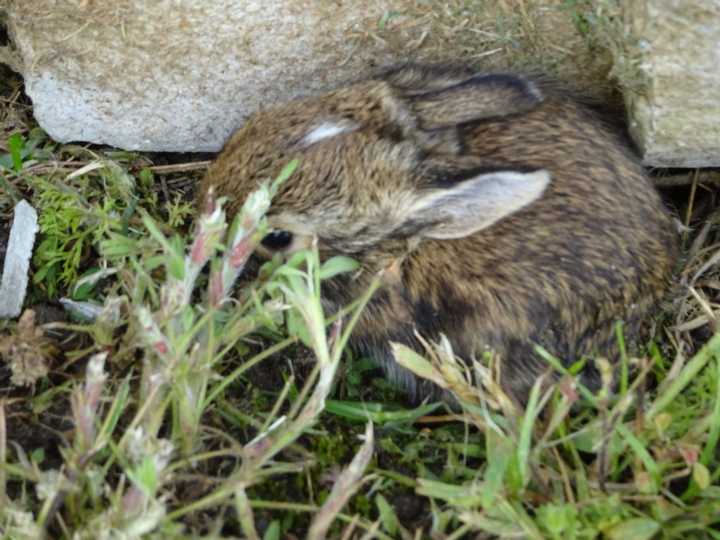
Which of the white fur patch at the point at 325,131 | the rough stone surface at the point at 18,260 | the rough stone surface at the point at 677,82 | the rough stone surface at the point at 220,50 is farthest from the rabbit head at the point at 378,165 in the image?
the rough stone surface at the point at 18,260

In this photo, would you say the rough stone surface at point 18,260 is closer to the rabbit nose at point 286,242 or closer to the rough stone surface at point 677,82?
the rabbit nose at point 286,242

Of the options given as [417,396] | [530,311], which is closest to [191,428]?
[417,396]

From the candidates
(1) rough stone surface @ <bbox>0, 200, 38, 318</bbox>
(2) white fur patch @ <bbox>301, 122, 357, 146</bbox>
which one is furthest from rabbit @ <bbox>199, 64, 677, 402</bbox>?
(1) rough stone surface @ <bbox>0, 200, 38, 318</bbox>

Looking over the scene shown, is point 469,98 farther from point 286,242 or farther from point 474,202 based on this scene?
point 286,242

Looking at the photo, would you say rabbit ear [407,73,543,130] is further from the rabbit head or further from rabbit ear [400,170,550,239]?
rabbit ear [400,170,550,239]

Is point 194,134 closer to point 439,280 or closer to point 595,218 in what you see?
point 439,280
